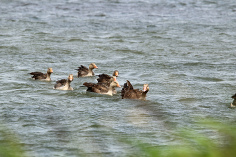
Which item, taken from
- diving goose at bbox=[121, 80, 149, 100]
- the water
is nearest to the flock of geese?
diving goose at bbox=[121, 80, 149, 100]

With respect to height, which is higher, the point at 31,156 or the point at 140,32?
the point at 140,32

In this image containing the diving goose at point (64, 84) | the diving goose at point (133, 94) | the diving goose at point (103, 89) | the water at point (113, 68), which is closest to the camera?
the water at point (113, 68)

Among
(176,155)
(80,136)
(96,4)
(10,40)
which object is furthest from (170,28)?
(176,155)

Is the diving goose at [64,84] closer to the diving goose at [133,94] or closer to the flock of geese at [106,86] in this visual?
the flock of geese at [106,86]

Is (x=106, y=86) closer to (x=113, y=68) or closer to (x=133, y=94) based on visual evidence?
(x=133, y=94)

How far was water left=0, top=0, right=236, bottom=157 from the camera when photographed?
365 inches

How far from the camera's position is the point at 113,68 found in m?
17.0

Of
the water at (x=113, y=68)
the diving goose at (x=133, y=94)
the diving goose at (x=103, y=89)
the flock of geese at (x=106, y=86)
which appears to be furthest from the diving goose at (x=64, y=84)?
the diving goose at (x=133, y=94)

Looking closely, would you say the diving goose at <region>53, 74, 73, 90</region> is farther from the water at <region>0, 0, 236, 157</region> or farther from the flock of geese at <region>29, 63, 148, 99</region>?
the water at <region>0, 0, 236, 157</region>

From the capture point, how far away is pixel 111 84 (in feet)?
43.0

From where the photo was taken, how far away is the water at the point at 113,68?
927 centimetres

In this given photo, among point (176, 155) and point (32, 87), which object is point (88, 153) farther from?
point (32, 87)

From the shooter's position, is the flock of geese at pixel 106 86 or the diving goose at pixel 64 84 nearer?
the flock of geese at pixel 106 86

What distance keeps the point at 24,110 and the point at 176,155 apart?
8926 millimetres
